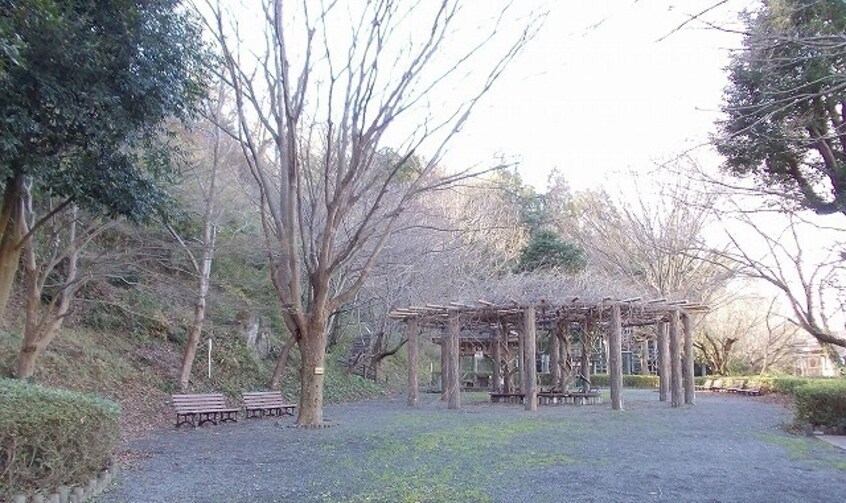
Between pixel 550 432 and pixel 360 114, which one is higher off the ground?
pixel 360 114

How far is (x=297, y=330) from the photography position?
1275 cm

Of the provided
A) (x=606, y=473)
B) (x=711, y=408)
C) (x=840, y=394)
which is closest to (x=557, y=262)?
(x=711, y=408)

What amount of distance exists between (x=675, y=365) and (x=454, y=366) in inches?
238

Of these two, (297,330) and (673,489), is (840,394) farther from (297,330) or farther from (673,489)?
(297,330)

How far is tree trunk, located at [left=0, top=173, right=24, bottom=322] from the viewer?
788cm

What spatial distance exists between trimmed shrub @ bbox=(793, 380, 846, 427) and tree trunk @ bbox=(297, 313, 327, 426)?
28.1ft

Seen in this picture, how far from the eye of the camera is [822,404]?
11141 mm

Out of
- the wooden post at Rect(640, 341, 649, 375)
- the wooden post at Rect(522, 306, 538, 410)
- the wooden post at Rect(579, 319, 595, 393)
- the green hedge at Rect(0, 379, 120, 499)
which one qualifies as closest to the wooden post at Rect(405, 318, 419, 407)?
the wooden post at Rect(522, 306, 538, 410)

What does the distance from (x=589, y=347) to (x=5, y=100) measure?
59.4ft

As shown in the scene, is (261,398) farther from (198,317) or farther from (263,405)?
(198,317)

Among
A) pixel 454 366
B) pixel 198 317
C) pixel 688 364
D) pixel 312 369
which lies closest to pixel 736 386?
pixel 688 364

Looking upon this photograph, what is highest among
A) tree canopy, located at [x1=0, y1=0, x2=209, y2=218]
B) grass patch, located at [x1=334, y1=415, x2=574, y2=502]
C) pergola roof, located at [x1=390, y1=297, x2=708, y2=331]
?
tree canopy, located at [x1=0, y1=0, x2=209, y2=218]

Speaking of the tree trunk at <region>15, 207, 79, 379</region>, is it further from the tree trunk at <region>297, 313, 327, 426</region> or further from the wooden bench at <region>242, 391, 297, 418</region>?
the wooden bench at <region>242, 391, 297, 418</region>

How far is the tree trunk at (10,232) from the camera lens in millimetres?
7883
